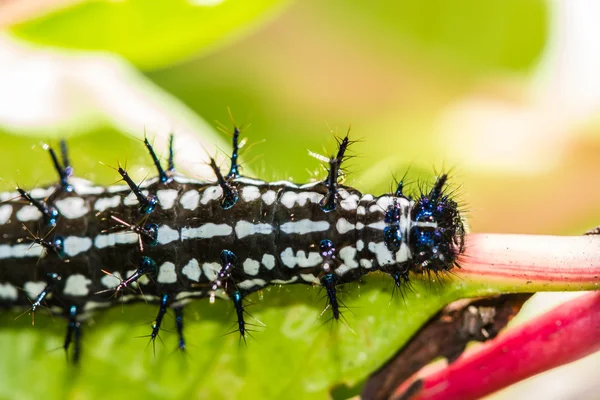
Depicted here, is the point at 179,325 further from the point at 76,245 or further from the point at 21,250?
the point at 21,250

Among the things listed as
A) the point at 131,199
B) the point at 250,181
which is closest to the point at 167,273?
the point at 131,199

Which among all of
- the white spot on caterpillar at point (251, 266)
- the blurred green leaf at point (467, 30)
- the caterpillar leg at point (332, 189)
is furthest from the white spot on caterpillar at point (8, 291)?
the blurred green leaf at point (467, 30)

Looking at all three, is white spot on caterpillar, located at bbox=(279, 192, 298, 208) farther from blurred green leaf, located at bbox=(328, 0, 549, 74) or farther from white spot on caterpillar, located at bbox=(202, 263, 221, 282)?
blurred green leaf, located at bbox=(328, 0, 549, 74)

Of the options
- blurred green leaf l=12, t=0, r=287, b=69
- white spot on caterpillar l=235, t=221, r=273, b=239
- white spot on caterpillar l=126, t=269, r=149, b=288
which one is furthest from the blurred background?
white spot on caterpillar l=126, t=269, r=149, b=288

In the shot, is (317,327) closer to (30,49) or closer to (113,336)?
(113,336)

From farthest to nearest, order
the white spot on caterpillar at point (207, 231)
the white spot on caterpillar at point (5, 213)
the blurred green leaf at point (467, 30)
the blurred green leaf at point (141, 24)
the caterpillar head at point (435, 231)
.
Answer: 1. the blurred green leaf at point (467, 30)
2. the blurred green leaf at point (141, 24)
3. the white spot on caterpillar at point (5, 213)
4. the white spot on caterpillar at point (207, 231)
5. the caterpillar head at point (435, 231)

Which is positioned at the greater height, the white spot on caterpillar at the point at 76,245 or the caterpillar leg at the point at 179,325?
the white spot on caterpillar at the point at 76,245

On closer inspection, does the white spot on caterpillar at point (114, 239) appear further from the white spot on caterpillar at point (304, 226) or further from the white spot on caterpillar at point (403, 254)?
the white spot on caterpillar at point (403, 254)
